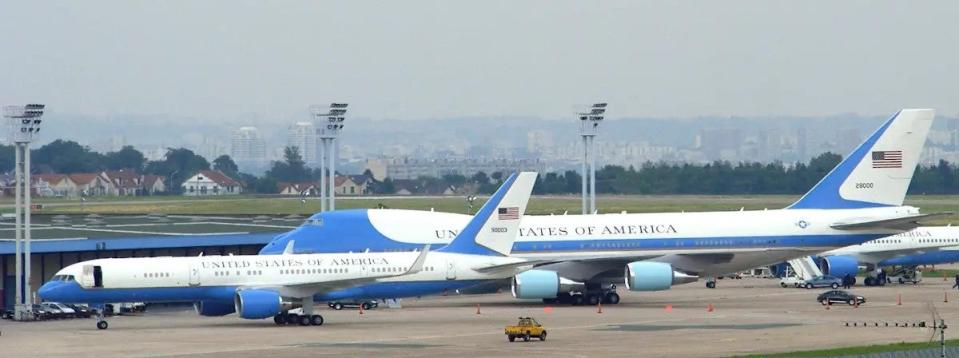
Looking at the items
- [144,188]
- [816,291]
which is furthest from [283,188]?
[816,291]

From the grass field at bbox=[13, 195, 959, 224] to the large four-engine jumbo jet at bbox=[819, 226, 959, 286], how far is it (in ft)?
129

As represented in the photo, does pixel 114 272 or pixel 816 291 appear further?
pixel 816 291

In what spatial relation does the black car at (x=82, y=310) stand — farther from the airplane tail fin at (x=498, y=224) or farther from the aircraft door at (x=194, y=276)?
the airplane tail fin at (x=498, y=224)

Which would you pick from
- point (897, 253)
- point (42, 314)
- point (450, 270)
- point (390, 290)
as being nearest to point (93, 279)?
point (42, 314)

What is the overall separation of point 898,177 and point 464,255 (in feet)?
68.5

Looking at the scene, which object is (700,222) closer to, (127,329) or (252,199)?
(127,329)

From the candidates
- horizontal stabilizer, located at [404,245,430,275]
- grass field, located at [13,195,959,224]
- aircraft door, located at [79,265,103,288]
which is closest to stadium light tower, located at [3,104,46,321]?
aircraft door, located at [79,265,103,288]

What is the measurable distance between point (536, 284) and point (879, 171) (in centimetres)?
1597

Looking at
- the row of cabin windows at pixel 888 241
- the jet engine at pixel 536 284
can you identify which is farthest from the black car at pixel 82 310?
the row of cabin windows at pixel 888 241

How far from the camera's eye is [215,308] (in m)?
54.1

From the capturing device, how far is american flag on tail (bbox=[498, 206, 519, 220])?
5712 cm

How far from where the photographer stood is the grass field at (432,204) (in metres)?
127

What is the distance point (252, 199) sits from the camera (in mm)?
155375

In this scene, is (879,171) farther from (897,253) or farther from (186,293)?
(186,293)
